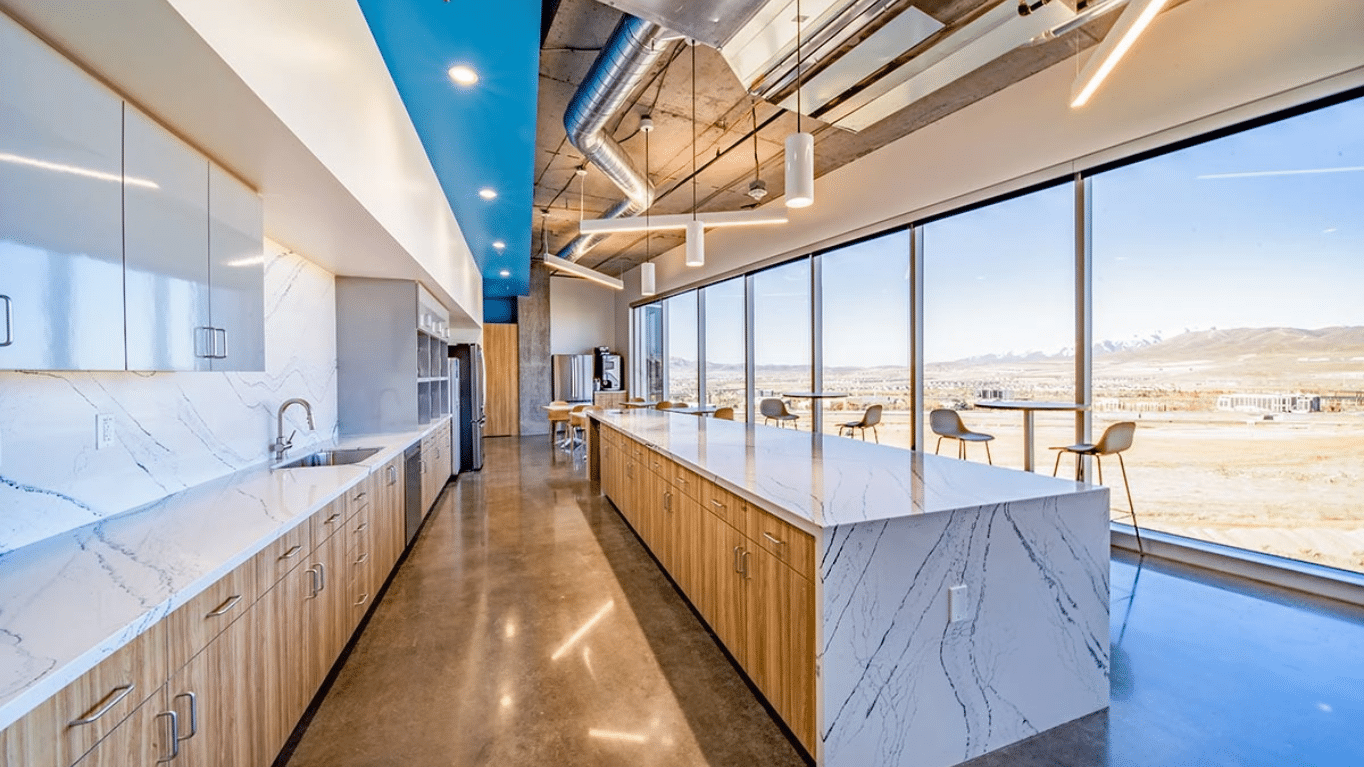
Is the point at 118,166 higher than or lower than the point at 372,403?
higher

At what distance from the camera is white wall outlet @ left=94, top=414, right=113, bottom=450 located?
1.81m

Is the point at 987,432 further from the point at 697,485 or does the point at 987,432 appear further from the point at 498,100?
the point at 498,100

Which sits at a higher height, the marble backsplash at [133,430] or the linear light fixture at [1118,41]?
the linear light fixture at [1118,41]

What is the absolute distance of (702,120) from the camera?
445cm

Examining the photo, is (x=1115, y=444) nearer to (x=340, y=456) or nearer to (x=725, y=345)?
(x=340, y=456)

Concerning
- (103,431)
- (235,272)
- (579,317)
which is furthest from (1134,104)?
(579,317)

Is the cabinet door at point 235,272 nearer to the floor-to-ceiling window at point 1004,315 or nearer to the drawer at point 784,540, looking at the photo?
the drawer at point 784,540

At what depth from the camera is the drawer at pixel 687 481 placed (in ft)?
8.68

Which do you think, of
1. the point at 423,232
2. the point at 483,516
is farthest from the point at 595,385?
the point at 423,232

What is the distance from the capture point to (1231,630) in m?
2.63

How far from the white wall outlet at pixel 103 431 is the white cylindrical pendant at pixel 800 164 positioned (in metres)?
3.09

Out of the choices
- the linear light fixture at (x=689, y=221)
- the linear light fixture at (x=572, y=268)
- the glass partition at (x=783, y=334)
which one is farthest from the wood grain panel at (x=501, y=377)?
the linear light fixture at (x=689, y=221)

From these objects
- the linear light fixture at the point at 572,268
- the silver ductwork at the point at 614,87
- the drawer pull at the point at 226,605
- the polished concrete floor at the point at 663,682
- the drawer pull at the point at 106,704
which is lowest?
the polished concrete floor at the point at 663,682

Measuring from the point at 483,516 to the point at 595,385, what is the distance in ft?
20.9
